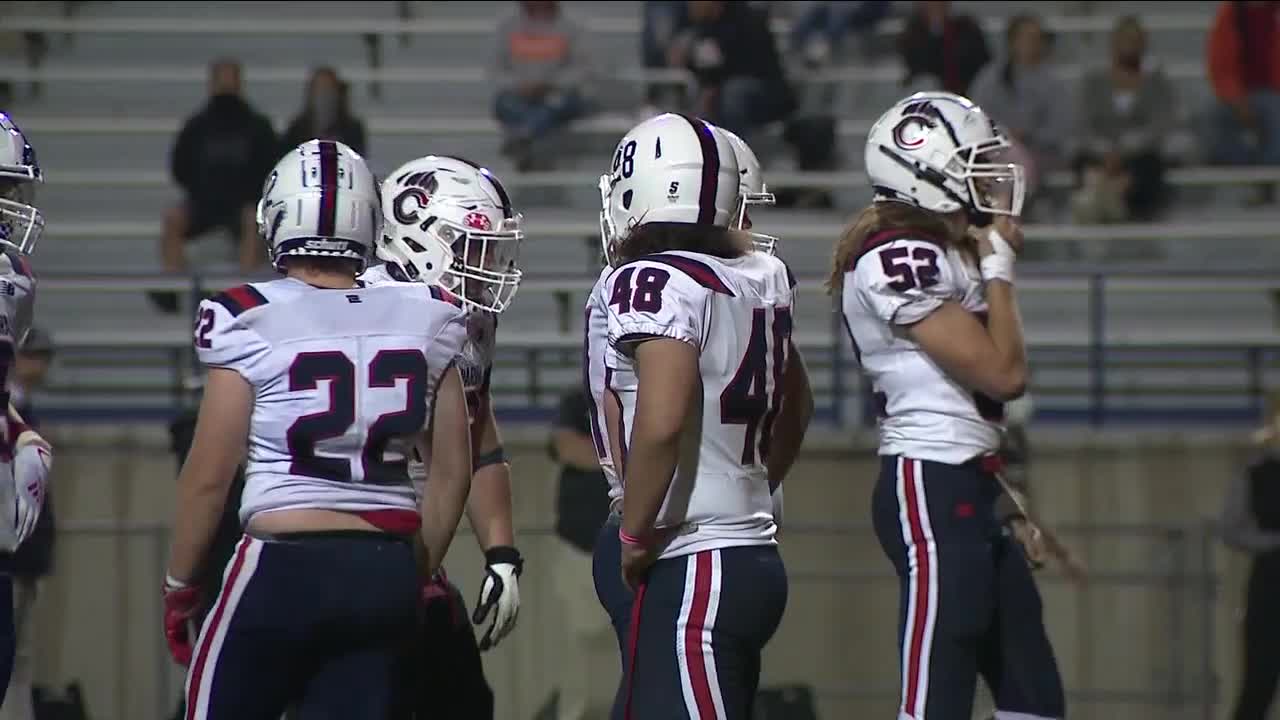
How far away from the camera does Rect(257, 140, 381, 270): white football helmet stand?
379 cm

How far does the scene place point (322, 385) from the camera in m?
3.61

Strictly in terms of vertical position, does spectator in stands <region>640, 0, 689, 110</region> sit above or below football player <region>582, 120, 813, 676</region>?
above

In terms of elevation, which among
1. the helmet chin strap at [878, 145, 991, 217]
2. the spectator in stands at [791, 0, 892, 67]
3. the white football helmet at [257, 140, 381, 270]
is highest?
the spectator in stands at [791, 0, 892, 67]

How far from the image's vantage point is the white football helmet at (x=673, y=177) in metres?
3.91

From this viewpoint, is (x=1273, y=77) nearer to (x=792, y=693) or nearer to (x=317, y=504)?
(x=792, y=693)

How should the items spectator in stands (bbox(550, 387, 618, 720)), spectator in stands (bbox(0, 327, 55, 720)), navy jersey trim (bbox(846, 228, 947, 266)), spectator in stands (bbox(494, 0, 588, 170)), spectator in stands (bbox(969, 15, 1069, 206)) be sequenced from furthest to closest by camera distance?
spectator in stands (bbox(494, 0, 588, 170)) < spectator in stands (bbox(969, 15, 1069, 206)) < spectator in stands (bbox(550, 387, 618, 720)) < spectator in stands (bbox(0, 327, 55, 720)) < navy jersey trim (bbox(846, 228, 947, 266))

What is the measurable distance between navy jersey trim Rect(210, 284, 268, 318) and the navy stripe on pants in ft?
5.62

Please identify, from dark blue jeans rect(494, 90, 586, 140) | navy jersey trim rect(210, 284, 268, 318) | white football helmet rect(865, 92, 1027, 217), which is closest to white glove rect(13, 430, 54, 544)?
navy jersey trim rect(210, 284, 268, 318)

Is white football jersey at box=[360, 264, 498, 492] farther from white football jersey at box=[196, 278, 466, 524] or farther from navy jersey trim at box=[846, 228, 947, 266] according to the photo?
navy jersey trim at box=[846, 228, 947, 266]

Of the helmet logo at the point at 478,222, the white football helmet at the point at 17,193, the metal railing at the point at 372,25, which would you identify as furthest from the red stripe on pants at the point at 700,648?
the metal railing at the point at 372,25

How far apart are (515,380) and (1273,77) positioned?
4359 mm

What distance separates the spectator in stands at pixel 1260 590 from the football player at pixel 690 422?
3.75 meters

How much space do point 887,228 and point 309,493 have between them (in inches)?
67.0

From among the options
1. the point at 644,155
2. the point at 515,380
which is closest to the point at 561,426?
the point at 515,380
